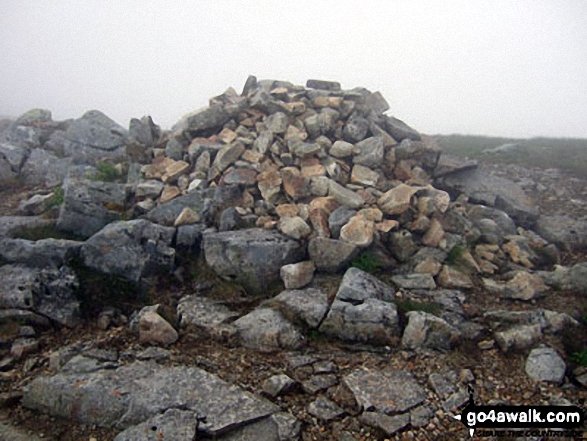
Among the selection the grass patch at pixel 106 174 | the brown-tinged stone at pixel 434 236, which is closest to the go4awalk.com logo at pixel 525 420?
the brown-tinged stone at pixel 434 236

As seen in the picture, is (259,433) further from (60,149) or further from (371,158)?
(60,149)

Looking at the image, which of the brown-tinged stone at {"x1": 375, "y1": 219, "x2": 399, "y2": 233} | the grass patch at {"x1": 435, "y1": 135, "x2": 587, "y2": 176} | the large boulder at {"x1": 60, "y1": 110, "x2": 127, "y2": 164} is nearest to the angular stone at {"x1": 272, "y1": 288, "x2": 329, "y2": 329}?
the brown-tinged stone at {"x1": 375, "y1": 219, "x2": 399, "y2": 233}

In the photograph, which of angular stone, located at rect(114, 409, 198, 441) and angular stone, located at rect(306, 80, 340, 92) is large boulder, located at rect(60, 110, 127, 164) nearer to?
angular stone, located at rect(306, 80, 340, 92)

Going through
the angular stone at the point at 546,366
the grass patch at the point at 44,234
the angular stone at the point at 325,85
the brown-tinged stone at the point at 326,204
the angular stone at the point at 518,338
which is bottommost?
the angular stone at the point at 546,366

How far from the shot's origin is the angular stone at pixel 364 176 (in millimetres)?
11094

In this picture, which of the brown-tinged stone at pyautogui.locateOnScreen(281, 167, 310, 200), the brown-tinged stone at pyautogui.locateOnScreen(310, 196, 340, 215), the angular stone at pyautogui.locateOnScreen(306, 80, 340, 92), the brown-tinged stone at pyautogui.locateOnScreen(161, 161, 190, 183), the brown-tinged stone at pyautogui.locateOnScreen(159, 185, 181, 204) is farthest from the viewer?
the angular stone at pyautogui.locateOnScreen(306, 80, 340, 92)

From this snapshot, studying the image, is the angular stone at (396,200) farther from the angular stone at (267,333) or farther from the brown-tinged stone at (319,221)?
the angular stone at (267,333)

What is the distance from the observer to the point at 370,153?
38.3ft

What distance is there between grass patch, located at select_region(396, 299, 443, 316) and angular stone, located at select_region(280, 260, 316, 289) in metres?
2.05

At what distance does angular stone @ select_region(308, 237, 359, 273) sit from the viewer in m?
9.09

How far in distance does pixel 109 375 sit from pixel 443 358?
5.87 m

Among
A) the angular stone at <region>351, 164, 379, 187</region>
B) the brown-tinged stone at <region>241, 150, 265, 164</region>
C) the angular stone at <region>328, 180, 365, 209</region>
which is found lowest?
the angular stone at <region>328, 180, 365, 209</region>

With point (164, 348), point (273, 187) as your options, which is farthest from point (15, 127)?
point (164, 348)

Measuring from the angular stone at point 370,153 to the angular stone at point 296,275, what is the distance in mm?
4204
